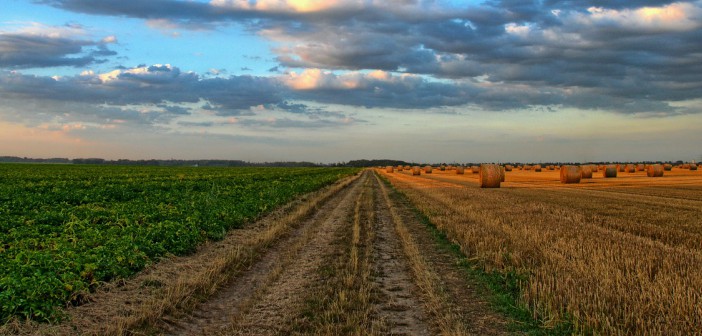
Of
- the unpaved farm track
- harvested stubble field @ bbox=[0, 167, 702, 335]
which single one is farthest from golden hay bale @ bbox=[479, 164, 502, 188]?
the unpaved farm track

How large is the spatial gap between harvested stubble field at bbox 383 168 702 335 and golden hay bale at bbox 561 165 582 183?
24980 mm

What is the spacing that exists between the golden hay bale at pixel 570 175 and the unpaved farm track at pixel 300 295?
35.4 metres

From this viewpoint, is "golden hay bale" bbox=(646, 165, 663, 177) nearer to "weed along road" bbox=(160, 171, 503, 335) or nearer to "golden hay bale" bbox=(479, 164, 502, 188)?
"golden hay bale" bbox=(479, 164, 502, 188)

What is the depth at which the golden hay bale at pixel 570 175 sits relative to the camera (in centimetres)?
4462

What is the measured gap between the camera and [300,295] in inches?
336

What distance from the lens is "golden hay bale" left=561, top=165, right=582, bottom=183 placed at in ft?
146

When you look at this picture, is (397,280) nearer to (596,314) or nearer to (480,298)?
(480,298)

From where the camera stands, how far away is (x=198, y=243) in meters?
13.6

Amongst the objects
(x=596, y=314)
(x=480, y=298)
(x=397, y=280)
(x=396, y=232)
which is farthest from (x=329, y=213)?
(x=596, y=314)

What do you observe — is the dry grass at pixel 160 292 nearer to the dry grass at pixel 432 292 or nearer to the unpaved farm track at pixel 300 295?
the unpaved farm track at pixel 300 295

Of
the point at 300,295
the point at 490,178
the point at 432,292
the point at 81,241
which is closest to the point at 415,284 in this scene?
the point at 432,292

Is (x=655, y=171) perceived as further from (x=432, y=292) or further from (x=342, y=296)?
(x=342, y=296)

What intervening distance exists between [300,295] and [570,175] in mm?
41669

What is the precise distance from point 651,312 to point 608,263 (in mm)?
3030
